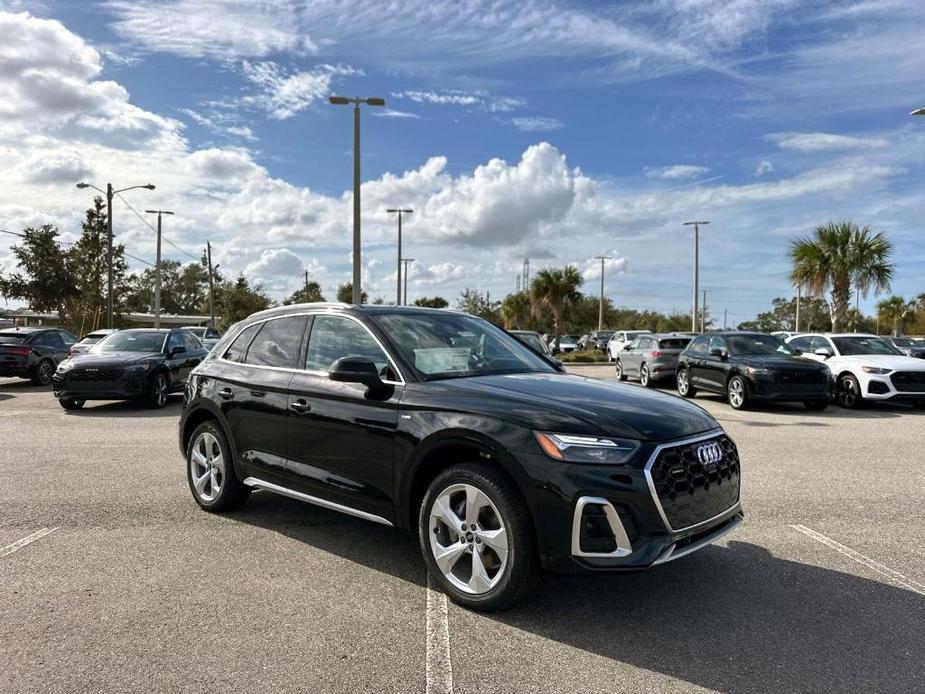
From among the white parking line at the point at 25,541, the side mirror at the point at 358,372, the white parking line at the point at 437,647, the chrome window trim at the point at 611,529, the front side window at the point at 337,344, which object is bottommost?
A: the white parking line at the point at 25,541

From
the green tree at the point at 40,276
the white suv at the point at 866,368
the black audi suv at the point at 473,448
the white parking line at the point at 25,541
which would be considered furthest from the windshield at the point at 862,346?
the green tree at the point at 40,276

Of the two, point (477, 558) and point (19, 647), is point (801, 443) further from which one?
point (19, 647)

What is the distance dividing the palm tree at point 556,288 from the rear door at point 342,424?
35653 mm

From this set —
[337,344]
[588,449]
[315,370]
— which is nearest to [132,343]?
[315,370]

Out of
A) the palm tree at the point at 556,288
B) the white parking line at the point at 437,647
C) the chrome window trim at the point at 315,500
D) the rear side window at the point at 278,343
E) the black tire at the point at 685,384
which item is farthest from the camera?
the palm tree at the point at 556,288

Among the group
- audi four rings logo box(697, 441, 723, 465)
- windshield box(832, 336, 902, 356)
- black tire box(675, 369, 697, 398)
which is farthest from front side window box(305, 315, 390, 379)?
windshield box(832, 336, 902, 356)

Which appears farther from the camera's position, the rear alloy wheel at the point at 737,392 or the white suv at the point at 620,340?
the white suv at the point at 620,340

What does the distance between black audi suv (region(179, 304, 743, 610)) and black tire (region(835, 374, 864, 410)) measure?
11.3m

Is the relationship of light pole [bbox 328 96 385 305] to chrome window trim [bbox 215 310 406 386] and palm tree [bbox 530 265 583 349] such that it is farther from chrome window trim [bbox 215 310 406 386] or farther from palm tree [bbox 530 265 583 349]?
palm tree [bbox 530 265 583 349]

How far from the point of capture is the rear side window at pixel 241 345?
5531 millimetres

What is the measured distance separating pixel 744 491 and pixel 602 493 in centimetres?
359

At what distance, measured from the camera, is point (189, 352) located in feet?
47.4

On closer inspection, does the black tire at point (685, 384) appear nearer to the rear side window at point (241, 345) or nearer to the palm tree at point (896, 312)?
the rear side window at point (241, 345)

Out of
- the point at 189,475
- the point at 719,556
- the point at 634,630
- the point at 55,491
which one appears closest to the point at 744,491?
the point at 719,556
